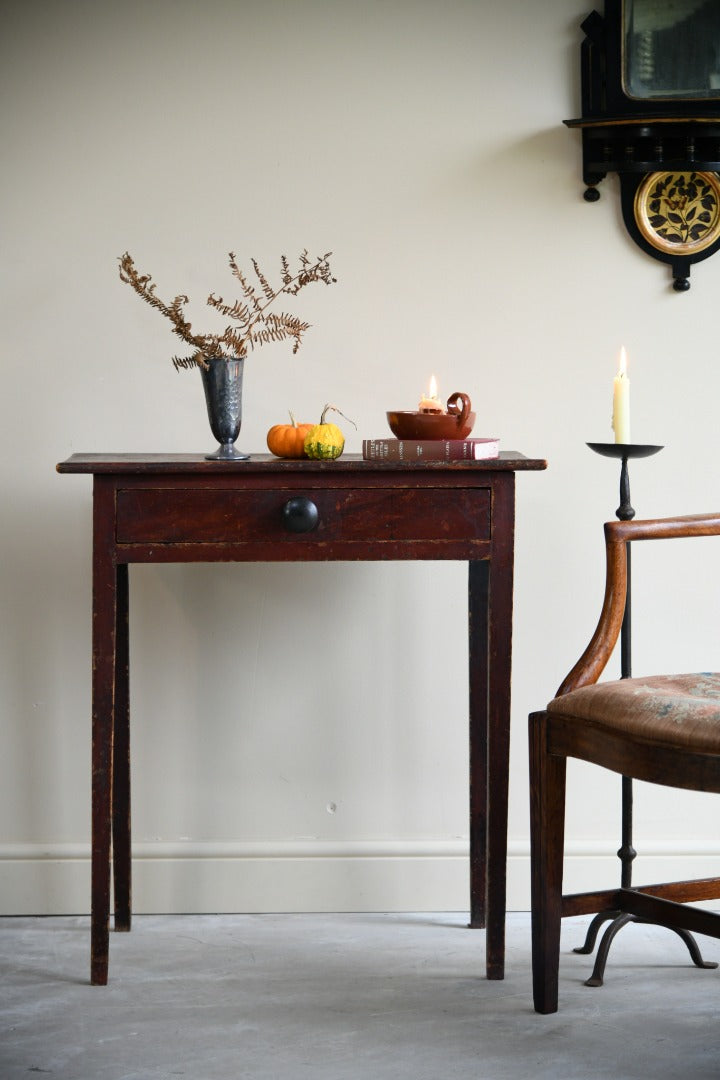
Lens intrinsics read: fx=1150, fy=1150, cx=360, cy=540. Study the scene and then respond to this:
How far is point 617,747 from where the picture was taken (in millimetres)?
1695

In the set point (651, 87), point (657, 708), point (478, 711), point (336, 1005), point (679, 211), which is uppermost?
point (651, 87)

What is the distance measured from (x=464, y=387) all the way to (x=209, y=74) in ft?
2.72

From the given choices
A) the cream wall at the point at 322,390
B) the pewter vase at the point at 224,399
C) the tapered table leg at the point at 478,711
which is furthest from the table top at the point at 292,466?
the cream wall at the point at 322,390

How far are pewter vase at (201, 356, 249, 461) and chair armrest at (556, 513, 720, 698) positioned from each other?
2.16ft

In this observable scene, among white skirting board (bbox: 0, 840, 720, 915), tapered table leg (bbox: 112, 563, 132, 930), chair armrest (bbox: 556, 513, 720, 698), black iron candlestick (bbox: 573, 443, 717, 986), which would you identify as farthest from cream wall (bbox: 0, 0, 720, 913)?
chair armrest (bbox: 556, 513, 720, 698)

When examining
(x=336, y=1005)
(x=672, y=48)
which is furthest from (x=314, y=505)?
(x=672, y=48)

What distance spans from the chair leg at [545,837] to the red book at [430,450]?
0.45 m

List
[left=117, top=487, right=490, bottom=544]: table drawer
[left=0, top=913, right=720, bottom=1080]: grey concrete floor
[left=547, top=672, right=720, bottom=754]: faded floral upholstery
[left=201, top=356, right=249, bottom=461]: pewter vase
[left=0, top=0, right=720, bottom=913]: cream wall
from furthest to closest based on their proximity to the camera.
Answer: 1. [left=0, top=0, right=720, bottom=913]: cream wall
2. [left=201, top=356, right=249, bottom=461]: pewter vase
3. [left=117, top=487, right=490, bottom=544]: table drawer
4. [left=0, top=913, right=720, bottom=1080]: grey concrete floor
5. [left=547, top=672, right=720, bottom=754]: faded floral upholstery

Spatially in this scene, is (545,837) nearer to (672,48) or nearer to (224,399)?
(224,399)

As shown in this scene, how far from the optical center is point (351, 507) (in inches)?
76.5

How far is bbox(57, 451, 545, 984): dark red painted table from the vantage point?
1.92m

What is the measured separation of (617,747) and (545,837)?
23cm

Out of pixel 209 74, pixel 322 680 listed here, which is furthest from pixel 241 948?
pixel 209 74

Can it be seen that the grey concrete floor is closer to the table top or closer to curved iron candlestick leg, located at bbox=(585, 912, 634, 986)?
curved iron candlestick leg, located at bbox=(585, 912, 634, 986)
